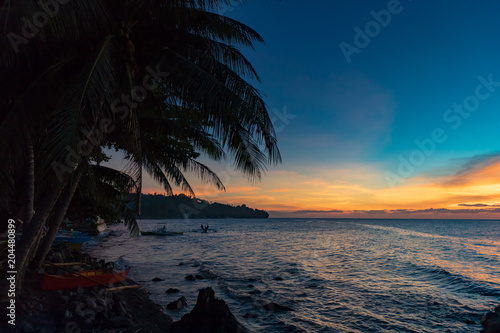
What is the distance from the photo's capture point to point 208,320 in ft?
25.4

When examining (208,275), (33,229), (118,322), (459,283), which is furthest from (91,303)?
(459,283)

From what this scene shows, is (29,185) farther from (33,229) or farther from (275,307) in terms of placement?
(275,307)

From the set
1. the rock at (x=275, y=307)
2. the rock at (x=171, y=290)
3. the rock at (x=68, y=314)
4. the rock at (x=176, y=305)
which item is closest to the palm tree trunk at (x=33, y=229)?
the rock at (x=68, y=314)

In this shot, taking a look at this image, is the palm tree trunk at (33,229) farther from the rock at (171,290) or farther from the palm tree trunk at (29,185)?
Answer: the rock at (171,290)

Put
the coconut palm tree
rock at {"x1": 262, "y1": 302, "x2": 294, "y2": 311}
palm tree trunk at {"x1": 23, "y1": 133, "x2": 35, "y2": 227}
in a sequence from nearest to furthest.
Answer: the coconut palm tree
palm tree trunk at {"x1": 23, "y1": 133, "x2": 35, "y2": 227}
rock at {"x1": 262, "y1": 302, "x2": 294, "y2": 311}

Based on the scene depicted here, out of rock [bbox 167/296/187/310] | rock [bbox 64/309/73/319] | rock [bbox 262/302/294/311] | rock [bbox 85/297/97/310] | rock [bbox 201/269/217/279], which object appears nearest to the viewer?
rock [bbox 64/309/73/319]

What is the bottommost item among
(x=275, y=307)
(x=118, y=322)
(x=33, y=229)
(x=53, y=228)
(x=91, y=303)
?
(x=275, y=307)

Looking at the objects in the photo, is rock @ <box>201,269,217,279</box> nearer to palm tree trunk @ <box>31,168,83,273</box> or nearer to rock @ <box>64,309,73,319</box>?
palm tree trunk @ <box>31,168,83,273</box>

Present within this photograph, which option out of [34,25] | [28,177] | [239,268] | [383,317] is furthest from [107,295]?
[239,268]

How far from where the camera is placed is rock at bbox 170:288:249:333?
746 centimetres

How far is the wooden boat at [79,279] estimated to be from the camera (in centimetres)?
875

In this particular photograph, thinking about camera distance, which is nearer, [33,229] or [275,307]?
[33,229]

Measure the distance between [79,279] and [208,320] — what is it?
514cm

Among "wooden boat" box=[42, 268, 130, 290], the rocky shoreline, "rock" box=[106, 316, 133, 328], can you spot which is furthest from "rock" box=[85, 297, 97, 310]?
"wooden boat" box=[42, 268, 130, 290]
